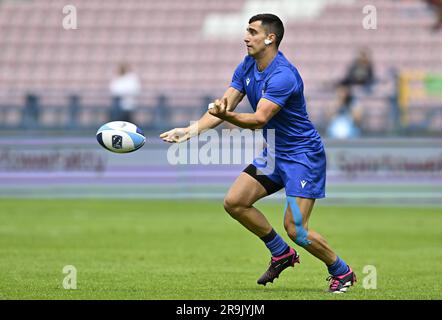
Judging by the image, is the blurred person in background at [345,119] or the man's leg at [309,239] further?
the blurred person in background at [345,119]

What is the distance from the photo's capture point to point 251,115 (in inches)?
350

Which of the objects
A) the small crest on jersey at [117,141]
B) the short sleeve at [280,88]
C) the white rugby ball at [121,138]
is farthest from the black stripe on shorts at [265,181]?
the small crest on jersey at [117,141]

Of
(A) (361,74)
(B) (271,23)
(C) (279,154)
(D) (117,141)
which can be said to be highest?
(B) (271,23)

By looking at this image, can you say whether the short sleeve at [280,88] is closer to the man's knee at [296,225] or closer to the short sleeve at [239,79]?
the short sleeve at [239,79]

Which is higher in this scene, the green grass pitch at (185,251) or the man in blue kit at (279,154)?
the man in blue kit at (279,154)

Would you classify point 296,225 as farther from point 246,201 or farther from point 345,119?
point 345,119

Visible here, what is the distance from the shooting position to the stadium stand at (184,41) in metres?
27.8

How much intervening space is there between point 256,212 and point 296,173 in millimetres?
607

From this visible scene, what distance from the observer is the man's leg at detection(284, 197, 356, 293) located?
9336 millimetres

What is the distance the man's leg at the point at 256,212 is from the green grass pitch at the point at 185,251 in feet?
A: 0.88

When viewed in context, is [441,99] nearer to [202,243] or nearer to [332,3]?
[332,3]

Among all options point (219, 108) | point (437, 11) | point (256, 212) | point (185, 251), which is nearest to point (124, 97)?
point (185, 251)

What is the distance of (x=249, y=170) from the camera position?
9.80 metres

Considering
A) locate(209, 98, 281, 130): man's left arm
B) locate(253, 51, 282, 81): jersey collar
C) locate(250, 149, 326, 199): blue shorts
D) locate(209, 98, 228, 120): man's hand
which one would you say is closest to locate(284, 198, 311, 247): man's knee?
locate(250, 149, 326, 199): blue shorts
